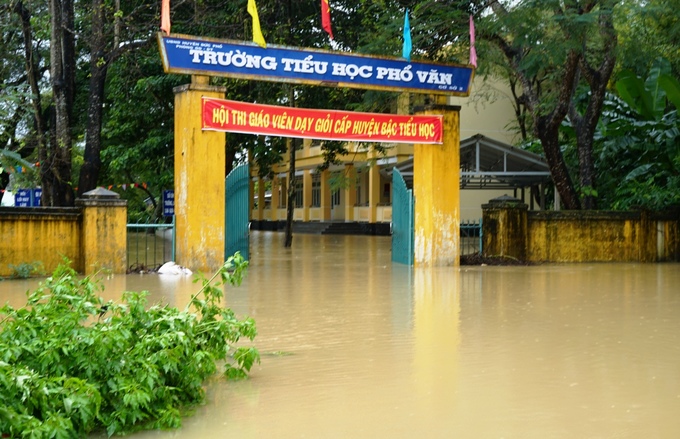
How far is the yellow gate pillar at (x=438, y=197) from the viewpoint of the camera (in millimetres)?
19672

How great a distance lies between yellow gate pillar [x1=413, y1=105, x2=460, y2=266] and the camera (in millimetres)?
19672

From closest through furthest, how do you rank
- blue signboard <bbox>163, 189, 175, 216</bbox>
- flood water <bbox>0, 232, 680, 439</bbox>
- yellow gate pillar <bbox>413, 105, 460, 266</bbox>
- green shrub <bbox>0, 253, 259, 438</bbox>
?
green shrub <bbox>0, 253, 259, 438</bbox> → flood water <bbox>0, 232, 680, 439</bbox> → yellow gate pillar <bbox>413, 105, 460, 266</bbox> → blue signboard <bbox>163, 189, 175, 216</bbox>

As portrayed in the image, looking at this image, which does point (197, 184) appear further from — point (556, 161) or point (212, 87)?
point (556, 161)

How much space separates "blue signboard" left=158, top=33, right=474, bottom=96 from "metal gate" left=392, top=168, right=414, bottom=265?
242 cm

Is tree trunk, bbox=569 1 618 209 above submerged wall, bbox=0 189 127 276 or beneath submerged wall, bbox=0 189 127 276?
above

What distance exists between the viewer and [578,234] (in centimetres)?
2134

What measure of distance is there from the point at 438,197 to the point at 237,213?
457cm

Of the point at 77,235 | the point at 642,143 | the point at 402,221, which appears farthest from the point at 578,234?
the point at 77,235

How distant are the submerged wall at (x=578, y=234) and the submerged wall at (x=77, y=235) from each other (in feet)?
28.8

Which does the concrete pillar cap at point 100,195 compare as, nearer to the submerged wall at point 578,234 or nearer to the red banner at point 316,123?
the red banner at point 316,123

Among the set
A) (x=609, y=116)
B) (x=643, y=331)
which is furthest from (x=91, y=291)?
(x=609, y=116)

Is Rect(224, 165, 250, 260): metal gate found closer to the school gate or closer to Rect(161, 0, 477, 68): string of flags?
the school gate

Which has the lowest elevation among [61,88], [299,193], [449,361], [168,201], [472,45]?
[449,361]

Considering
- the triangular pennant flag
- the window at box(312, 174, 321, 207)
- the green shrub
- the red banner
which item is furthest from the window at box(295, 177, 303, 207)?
the green shrub
